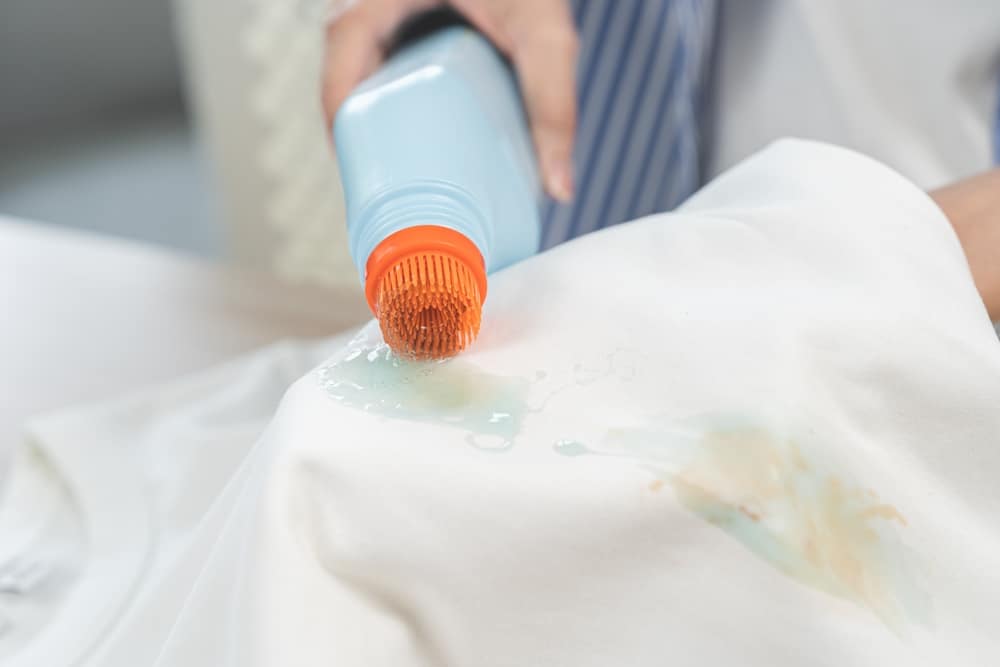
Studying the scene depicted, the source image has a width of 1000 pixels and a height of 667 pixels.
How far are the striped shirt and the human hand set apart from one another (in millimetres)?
137

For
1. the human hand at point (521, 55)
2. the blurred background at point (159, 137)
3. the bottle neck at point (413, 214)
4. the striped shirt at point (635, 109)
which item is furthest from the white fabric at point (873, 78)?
the blurred background at point (159, 137)

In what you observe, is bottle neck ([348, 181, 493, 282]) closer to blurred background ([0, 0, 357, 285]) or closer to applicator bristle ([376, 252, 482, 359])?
applicator bristle ([376, 252, 482, 359])

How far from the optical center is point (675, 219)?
28 centimetres

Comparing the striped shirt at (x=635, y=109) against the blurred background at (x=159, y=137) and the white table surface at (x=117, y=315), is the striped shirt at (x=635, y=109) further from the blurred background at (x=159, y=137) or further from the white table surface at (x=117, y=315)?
the blurred background at (x=159, y=137)

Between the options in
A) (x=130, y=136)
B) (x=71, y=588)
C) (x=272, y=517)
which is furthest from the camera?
(x=130, y=136)

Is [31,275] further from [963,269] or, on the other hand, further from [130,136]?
[130,136]

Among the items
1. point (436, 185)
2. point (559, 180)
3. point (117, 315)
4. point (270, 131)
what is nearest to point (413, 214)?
point (436, 185)

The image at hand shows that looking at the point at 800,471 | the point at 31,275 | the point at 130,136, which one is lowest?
the point at 130,136

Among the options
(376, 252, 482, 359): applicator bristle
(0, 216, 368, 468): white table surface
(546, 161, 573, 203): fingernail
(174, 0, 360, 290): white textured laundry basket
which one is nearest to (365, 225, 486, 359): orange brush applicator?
(376, 252, 482, 359): applicator bristle

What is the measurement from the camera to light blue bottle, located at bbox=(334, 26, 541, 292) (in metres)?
0.25

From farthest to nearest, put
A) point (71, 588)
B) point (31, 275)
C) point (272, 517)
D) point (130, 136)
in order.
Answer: point (130, 136) → point (31, 275) → point (71, 588) → point (272, 517)

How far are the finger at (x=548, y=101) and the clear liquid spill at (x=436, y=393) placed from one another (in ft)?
0.49

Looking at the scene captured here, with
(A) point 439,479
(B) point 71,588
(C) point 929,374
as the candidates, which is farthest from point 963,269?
(B) point 71,588

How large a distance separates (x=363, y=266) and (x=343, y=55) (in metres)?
0.16
